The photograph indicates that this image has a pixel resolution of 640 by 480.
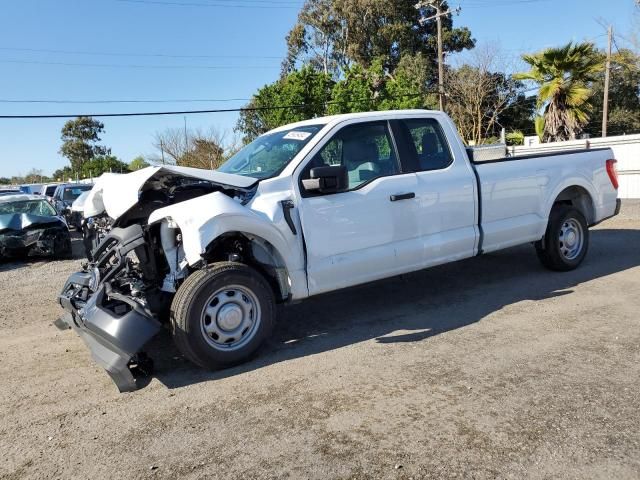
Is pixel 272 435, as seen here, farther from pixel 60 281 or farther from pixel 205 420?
pixel 60 281

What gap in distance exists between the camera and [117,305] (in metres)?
4.20

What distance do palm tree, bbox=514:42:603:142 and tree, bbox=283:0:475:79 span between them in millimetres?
17829

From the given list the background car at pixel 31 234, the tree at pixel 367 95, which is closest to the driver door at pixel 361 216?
the background car at pixel 31 234

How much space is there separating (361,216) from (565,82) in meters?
21.1

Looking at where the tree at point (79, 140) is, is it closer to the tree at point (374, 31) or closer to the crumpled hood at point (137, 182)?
the tree at point (374, 31)

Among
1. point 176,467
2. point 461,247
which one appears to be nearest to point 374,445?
point 176,467

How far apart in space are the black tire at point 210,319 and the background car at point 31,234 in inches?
341

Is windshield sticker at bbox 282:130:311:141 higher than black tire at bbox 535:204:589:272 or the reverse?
higher

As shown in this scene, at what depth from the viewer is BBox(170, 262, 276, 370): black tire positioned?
4121mm

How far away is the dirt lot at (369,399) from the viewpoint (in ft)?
9.79

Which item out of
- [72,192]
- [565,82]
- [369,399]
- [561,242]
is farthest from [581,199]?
[72,192]

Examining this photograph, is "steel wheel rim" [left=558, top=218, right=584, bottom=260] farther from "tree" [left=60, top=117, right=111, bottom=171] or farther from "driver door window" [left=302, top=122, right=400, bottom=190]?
"tree" [left=60, top=117, right=111, bottom=171]

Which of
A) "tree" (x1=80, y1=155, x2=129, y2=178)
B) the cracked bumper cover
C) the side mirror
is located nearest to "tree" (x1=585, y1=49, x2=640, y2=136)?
the side mirror

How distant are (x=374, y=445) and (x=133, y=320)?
1.96m
